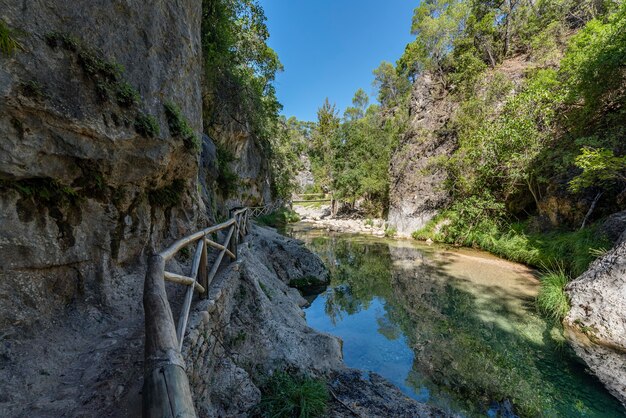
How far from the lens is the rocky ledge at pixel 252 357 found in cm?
282

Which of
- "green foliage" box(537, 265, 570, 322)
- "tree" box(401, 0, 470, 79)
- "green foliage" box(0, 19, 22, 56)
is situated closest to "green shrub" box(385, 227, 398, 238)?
"green foliage" box(537, 265, 570, 322)

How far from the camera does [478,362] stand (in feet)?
16.8

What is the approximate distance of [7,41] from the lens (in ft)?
7.11

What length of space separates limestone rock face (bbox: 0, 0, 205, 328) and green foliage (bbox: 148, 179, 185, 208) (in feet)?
0.16

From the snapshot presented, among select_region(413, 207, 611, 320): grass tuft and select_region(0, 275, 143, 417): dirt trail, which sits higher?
select_region(0, 275, 143, 417): dirt trail

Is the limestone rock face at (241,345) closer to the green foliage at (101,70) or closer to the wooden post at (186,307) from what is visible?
the wooden post at (186,307)

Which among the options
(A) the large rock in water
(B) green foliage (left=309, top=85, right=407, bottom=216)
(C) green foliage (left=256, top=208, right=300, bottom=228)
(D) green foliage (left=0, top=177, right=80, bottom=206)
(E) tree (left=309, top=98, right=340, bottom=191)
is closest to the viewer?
(D) green foliage (left=0, top=177, right=80, bottom=206)

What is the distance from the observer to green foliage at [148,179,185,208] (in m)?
4.36

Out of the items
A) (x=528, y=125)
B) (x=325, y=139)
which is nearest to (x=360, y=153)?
(x=325, y=139)

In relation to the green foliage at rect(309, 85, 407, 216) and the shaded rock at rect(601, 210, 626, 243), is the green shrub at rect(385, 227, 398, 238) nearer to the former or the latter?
the green foliage at rect(309, 85, 407, 216)

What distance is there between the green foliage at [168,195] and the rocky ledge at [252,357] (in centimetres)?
156

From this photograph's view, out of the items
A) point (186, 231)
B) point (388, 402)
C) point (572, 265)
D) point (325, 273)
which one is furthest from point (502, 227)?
point (186, 231)

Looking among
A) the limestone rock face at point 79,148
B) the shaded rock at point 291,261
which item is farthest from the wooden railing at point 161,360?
the shaded rock at point 291,261

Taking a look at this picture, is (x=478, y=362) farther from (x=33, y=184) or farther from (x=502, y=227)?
(x=502, y=227)
